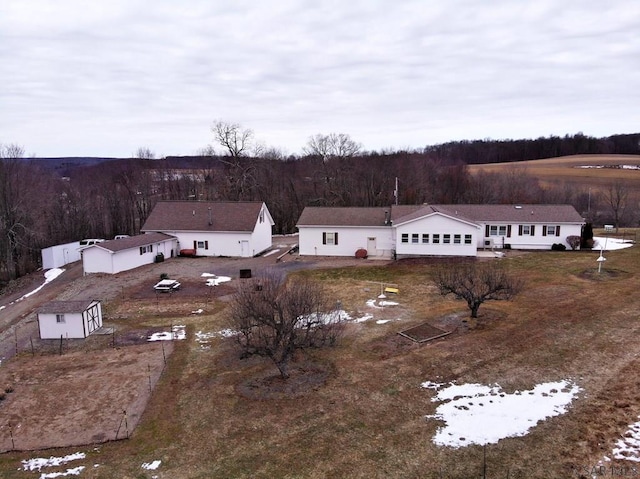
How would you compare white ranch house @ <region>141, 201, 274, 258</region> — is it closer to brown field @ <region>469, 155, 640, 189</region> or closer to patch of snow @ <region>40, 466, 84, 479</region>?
patch of snow @ <region>40, 466, 84, 479</region>

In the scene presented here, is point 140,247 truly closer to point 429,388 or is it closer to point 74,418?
point 74,418

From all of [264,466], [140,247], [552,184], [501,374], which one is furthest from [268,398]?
[552,184]

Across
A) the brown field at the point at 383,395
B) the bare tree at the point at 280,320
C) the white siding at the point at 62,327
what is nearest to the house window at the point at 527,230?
the brown field at the point at 383,395

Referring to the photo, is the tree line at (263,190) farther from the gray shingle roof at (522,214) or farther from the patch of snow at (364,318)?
the patch of snow at (364,318)

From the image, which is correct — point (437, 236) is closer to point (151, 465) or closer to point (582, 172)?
point (151, 465)

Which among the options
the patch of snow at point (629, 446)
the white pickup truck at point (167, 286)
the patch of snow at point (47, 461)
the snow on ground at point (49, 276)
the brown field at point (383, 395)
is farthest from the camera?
the snow on ground at point (49, 276)

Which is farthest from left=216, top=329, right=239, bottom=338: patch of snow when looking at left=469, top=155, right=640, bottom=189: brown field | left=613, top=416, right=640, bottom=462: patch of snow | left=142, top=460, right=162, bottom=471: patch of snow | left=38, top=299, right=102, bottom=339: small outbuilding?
left=469, top=155, right=640, bottom=189: brown field
